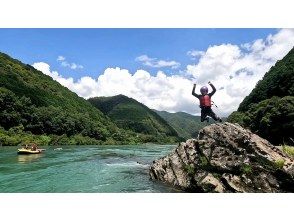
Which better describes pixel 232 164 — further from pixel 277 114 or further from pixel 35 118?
pixel 35 118

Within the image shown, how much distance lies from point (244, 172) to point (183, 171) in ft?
15.0

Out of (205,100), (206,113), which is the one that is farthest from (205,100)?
(206,113)

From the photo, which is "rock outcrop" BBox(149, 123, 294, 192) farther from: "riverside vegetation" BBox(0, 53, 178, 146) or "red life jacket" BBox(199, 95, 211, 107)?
"riverside vegetation" BBox(0, 53, 178, 146)

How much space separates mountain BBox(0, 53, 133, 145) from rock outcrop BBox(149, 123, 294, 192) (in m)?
64.0

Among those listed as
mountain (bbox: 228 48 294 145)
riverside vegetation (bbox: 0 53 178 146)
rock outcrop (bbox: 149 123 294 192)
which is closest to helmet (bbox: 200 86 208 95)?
rock outcrop (bbox: 149 123 294 192)

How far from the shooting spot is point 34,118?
103500mm

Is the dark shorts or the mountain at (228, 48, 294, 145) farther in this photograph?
the mountain at (228, 48, 294, 145)

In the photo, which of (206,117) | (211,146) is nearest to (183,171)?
(211,146)

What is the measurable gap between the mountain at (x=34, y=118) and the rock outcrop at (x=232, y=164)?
64.0 meters

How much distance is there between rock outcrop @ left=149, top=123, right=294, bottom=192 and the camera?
2000 cm

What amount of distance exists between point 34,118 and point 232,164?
89.0 meters

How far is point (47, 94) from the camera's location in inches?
5591
